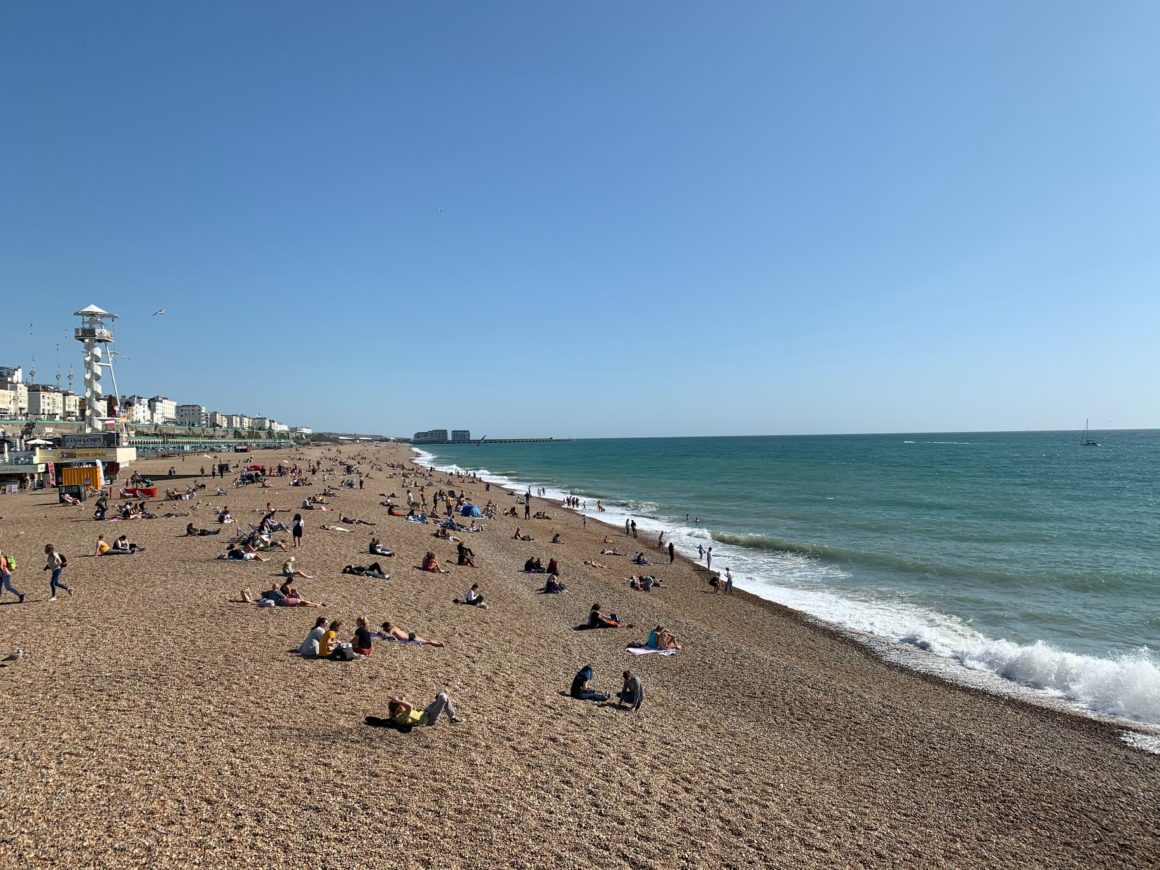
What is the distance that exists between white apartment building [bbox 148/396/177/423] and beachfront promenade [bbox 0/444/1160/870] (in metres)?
158

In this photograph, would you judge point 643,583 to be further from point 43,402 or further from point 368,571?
point 43,402

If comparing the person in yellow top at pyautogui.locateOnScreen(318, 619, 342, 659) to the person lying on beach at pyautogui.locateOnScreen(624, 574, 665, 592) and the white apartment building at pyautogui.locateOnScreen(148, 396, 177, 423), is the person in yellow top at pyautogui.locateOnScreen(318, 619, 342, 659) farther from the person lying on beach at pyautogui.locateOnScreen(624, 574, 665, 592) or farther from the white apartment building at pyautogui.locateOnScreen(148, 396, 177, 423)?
the white apartment building at pyautogui.locateOnScreen(148, 396, 177, 423)

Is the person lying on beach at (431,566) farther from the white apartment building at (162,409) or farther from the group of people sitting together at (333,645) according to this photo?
the white apartment building at (162,409)

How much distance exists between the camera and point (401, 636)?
11.7m

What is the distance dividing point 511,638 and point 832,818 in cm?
717

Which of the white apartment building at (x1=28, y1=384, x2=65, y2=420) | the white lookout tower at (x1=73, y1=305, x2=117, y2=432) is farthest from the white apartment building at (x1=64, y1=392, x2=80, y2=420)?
the white lookout tower at (x1=73, y1=305, x2=117, y2=432)

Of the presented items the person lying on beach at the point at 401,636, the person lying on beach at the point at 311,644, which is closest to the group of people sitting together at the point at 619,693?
the person lying on beach at the point at 401,636

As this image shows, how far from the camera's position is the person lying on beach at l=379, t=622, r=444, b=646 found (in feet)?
38.3

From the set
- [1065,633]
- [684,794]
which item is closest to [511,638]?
[684,794]

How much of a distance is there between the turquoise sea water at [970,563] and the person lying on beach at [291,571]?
1359cm

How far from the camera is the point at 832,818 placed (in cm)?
729

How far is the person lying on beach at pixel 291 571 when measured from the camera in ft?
49.3

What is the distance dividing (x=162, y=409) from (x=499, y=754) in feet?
597

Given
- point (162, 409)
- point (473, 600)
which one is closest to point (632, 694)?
point (473, 600)
